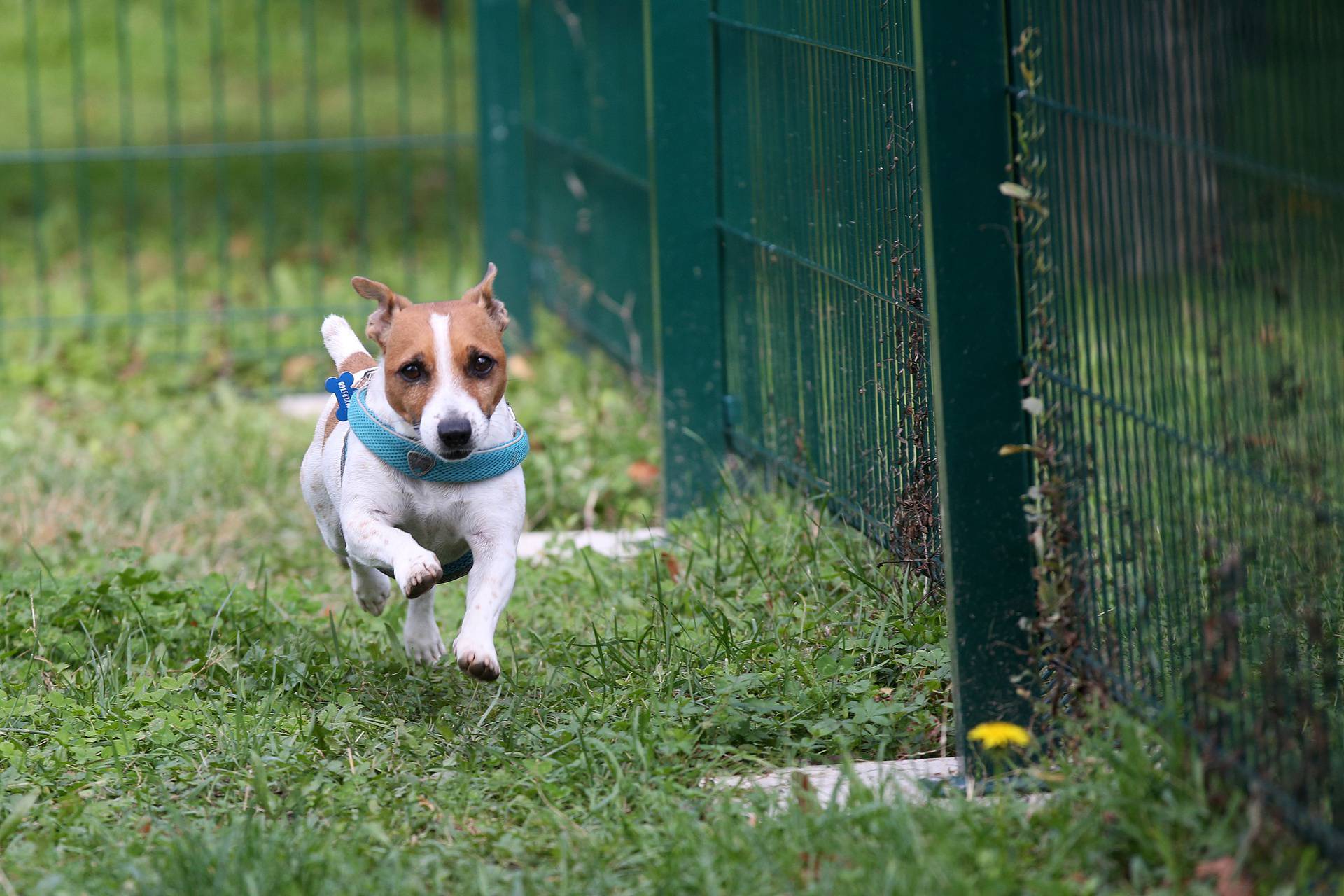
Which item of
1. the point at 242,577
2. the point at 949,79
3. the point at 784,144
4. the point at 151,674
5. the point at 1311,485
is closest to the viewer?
the point at 1311,485

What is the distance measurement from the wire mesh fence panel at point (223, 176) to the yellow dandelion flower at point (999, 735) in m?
5.58

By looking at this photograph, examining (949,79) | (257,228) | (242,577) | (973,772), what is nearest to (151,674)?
(242,577)

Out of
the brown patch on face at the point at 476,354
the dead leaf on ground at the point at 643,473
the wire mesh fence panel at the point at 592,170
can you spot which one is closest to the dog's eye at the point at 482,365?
the brown patch on face at the point at 476,354

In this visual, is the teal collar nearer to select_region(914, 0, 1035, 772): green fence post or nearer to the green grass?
the green grass

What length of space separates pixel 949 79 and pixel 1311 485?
3.46 ft

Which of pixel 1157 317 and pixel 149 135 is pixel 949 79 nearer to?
pixel 1157 317

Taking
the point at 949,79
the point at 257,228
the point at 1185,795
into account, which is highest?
the point at 949,79

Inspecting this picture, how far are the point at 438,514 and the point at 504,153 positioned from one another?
4.84 m

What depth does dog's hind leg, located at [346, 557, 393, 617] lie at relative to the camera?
4133 mm

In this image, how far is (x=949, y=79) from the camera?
10.3ft

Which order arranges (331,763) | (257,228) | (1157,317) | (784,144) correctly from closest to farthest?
(1157,317), (331,763), (784,144), (257,228)

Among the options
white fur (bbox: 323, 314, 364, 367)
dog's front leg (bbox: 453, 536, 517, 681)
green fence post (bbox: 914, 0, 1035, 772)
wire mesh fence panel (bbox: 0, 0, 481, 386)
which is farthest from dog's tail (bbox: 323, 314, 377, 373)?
wire mesh fence panel (bbox: 0, 0, 481, 386)

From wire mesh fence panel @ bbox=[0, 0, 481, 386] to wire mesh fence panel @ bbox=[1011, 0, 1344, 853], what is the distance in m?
5.48

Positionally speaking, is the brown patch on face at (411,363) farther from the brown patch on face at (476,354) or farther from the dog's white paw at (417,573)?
the dog's white paw at (417,573)
